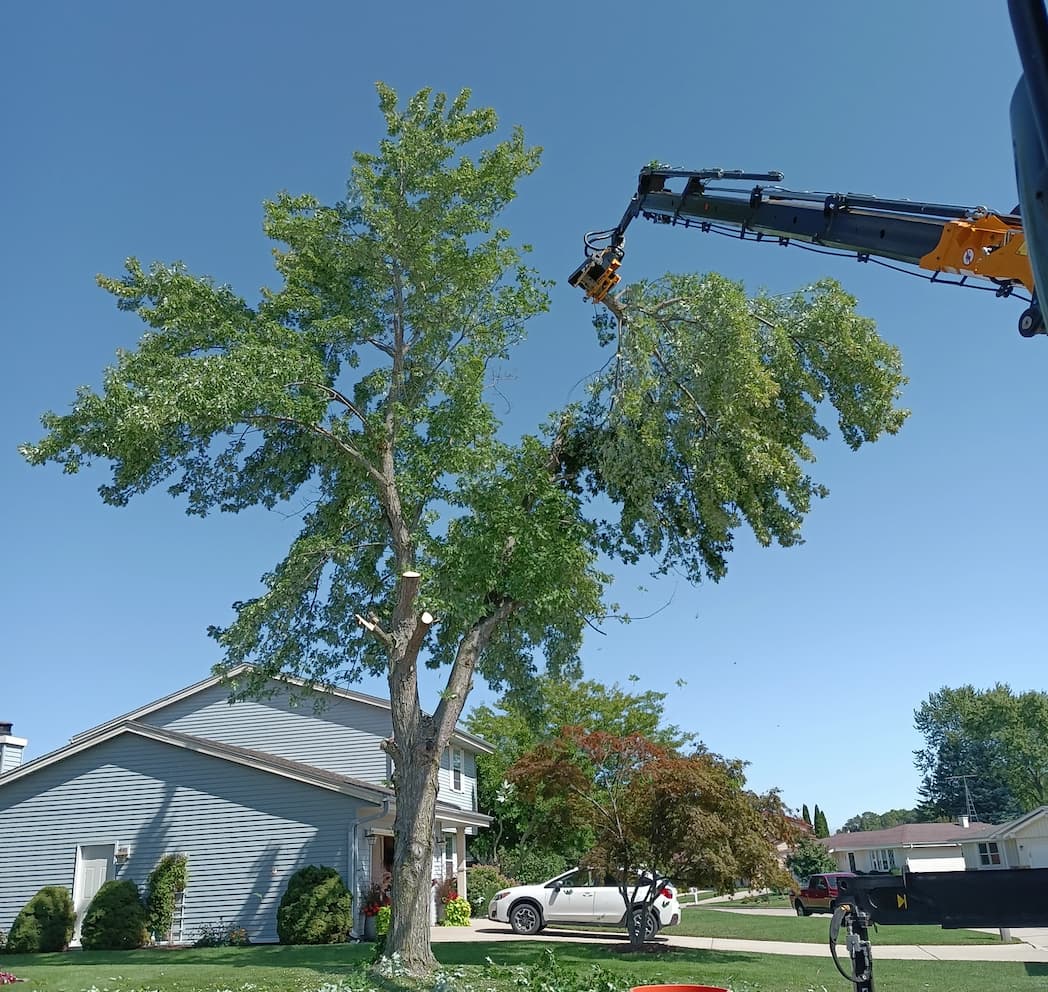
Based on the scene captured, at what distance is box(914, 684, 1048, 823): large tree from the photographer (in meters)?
82.9

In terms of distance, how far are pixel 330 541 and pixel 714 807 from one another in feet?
30.1

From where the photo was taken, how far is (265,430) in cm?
1698

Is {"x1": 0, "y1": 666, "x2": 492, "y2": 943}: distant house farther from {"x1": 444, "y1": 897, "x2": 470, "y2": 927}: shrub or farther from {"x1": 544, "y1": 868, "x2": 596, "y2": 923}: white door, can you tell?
{"x1": 544, "y1": 868, "x2": 596, "y2": 923}: white door

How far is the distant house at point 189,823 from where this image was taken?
21469 millimetres

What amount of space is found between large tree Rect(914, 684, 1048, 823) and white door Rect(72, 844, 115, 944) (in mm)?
82274

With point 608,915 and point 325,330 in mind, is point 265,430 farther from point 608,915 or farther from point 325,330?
point 608,915

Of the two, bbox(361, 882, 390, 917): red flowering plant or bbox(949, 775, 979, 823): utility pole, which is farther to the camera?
bbox(949, 775, 979, 823): utility pole

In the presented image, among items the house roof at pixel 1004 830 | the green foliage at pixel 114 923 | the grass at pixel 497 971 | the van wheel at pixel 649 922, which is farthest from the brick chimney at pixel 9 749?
the house roof at pixel 1004 830

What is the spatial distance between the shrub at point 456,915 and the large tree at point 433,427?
36.5 feet

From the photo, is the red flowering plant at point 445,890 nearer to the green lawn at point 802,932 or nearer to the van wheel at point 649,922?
the green lawn at point 802,932

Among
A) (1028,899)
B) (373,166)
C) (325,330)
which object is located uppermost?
(373,166)

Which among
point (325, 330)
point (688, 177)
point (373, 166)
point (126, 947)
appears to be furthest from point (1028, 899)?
point (126, 947)

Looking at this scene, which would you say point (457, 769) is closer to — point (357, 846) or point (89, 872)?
point (357, 846)

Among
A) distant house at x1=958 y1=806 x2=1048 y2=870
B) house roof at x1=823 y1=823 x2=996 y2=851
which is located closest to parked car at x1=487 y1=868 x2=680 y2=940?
distant house at x1=958 y1=806 x2=1048 y2=870
